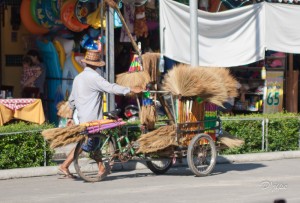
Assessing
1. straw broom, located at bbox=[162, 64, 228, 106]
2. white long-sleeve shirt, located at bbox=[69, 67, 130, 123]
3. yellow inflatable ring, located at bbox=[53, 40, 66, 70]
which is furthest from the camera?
yellow inflatable ring, located at bbox=[53, 40, 66, 70]

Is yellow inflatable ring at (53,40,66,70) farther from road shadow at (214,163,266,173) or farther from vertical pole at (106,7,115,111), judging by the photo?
road shadow at (214,163,266,173)

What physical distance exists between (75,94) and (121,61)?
5358 millimetres

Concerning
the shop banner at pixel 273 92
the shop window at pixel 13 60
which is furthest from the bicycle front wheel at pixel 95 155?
the shop banner at pixel 273 92

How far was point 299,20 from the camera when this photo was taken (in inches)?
656

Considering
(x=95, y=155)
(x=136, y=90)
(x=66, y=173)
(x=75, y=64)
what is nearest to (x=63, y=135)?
(x=95, y=155)

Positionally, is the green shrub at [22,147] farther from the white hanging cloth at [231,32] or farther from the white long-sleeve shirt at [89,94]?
the white hanging cloth at [231,32]

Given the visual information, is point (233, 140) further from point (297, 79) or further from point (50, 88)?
point (297, 79)

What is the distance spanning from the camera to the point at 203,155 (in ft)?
37.7

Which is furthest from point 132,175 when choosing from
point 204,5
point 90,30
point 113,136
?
point 204,5

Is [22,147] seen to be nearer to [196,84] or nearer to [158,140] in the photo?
[158,140]

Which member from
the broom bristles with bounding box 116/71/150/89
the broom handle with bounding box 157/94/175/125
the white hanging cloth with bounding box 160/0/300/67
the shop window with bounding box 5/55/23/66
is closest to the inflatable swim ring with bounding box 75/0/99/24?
the white hanging cloth with bounding box 160/0/300/67

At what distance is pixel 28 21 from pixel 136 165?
4659 mm

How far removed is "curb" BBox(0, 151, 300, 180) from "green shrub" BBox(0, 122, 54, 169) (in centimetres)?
25

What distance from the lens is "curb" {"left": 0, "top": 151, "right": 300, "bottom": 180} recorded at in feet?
38.2
